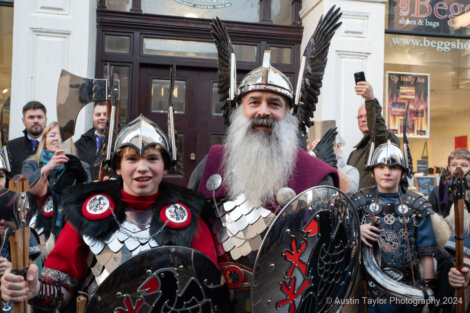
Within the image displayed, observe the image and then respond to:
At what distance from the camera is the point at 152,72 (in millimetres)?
5727

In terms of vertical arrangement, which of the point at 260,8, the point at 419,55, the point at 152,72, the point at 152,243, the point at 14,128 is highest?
the point at 260,8

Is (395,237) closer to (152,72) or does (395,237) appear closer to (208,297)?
(208,297)

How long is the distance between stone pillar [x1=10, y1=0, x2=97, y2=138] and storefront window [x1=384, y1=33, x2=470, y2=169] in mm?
3812

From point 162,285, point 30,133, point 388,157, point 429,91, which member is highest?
point 429,91

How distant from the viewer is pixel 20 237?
1.76 metres

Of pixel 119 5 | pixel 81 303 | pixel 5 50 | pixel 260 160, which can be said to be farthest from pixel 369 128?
pixel 5 50

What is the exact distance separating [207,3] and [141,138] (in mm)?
4226

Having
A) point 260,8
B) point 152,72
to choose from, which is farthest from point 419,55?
point 152,72

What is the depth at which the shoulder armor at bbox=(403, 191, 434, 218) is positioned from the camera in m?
3.28

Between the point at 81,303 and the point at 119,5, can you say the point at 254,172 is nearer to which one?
the point at 81,303

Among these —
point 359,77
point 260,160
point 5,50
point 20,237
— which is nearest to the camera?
point 20,237

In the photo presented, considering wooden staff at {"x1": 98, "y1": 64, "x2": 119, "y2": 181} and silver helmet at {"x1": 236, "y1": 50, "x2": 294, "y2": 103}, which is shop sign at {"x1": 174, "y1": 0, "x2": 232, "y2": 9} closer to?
wooden staff at {"x1": 98, "y1": 64, "x2": 119, "y2": 181}

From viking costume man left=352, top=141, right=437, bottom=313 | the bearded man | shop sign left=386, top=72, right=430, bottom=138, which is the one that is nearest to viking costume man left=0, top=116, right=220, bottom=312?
the bearded man

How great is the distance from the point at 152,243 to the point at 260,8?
185 inches
